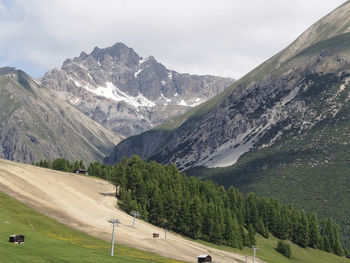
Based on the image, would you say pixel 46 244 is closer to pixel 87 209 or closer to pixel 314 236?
pixel 87 209

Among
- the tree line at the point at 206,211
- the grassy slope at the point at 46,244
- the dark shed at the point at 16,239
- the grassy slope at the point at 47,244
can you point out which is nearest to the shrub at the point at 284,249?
the tree line at the point at 206,211

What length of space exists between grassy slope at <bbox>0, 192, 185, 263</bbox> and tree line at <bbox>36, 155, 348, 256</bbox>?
44704 millimetres

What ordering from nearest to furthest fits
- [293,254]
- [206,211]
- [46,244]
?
[46,244]
[206,211]
[293,254]

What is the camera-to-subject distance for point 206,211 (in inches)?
5955


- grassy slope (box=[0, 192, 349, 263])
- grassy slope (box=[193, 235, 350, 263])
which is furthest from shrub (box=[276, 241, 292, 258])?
grassy slope (box=[0, 192, 349, 263])

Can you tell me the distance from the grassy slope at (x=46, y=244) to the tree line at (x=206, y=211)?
44.7 m

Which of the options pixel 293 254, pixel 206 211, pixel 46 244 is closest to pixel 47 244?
pixel 46 244

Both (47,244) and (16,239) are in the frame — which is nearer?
(16,239)

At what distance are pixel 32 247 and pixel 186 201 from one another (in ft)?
265

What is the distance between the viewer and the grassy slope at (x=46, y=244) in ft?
232

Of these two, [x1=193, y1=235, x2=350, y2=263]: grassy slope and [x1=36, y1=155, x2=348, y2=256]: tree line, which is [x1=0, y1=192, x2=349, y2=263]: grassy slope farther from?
[x1=36, y1=155, x2=348, y2=256]: tree line

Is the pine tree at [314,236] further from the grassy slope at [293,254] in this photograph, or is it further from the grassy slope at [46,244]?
the grassy slope at [46,244]

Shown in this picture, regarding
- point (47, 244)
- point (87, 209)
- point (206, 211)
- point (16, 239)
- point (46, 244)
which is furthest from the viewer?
point (206, 211)

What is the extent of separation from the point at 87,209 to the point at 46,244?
5427cm
